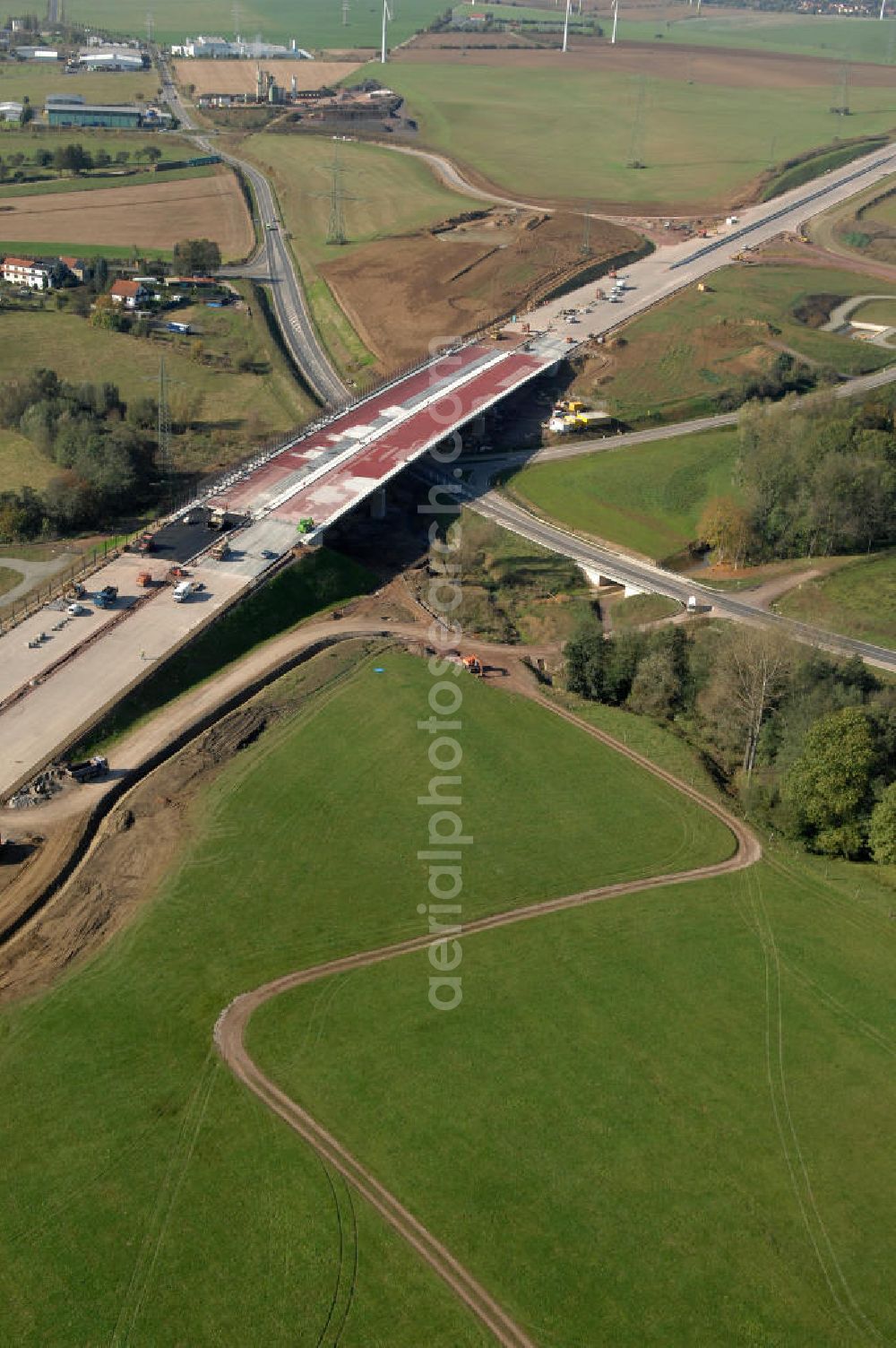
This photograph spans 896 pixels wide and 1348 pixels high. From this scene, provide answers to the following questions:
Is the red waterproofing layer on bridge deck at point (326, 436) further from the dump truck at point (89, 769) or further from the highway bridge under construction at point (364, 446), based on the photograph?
the dump truck at point (89, 769)

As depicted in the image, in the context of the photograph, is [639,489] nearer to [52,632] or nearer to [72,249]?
[52,632]

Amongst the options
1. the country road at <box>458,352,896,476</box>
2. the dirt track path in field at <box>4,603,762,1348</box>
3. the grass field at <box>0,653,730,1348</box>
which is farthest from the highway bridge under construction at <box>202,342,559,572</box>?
the grass field at <box>0,653,730,1348</box>

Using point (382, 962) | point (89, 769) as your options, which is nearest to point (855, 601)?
point (382, 962)

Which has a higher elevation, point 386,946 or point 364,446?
point 364,446

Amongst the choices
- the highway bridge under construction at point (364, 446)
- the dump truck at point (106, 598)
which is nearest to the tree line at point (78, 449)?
the highway bridge under construction at point (364, 446)

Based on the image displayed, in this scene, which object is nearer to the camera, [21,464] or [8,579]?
[8,579]

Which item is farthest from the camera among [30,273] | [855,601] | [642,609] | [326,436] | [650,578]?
[30,273]

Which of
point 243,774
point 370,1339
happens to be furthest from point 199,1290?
point 243,774

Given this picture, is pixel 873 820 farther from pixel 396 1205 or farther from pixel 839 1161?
pixel 396 1205
